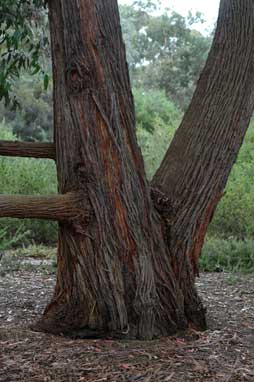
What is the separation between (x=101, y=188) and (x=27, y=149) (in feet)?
2.25

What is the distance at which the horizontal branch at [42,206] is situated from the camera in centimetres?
502

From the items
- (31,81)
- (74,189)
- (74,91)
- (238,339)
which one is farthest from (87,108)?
(31,81)

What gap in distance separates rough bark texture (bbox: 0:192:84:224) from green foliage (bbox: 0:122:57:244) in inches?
256

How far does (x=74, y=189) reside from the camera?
17.3ft

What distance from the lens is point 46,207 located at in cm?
509

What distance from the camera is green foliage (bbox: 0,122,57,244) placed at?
12109 millimetres

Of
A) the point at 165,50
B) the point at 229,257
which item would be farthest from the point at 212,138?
the point at 165,50

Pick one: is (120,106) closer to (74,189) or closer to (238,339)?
(74,189)

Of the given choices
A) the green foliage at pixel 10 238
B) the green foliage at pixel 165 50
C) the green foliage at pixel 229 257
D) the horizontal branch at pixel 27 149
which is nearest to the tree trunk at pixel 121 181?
the horizontal branch at pixel 27 149

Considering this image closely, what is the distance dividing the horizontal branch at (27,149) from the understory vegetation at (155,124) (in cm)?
91

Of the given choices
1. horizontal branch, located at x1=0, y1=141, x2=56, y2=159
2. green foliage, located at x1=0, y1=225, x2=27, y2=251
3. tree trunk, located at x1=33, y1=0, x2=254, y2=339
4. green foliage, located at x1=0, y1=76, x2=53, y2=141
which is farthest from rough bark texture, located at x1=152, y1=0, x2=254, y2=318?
green foliage, located at x1=0, y1=76, x2=53, y2=141

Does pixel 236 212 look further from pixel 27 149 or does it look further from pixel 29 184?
pixel 27 149

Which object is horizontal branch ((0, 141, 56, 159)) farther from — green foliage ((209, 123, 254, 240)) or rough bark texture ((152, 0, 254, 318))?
green foliage ((209, 123, 254, 240))

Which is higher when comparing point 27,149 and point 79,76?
point 79,76
